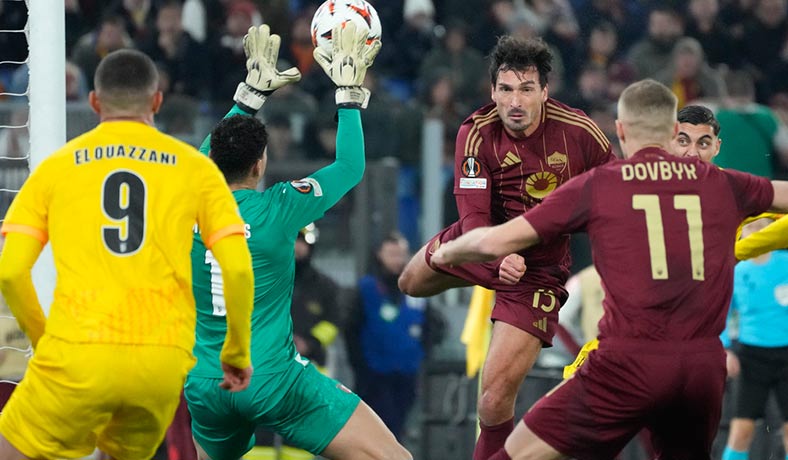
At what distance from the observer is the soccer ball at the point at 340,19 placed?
7.56 m

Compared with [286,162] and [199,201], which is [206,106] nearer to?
[286,162]

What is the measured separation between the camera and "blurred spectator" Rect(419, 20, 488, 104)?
13742mm

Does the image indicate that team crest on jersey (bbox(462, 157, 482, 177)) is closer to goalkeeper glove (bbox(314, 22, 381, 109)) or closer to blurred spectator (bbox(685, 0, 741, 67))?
goalkeeper glove (bbox(314, 22, 381, 109))

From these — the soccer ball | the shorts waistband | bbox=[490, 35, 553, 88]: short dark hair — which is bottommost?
the shorts waistband

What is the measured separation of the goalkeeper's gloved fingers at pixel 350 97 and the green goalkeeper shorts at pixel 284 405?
141 cm

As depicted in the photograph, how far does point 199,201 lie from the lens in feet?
18.2

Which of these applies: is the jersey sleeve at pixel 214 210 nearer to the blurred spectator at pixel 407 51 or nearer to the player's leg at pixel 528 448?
the player's leg at pixel 528 448

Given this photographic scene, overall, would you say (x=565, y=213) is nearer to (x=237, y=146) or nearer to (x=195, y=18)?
(x=237, y=146)

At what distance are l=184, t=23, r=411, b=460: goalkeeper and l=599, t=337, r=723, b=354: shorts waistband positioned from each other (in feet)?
4.51

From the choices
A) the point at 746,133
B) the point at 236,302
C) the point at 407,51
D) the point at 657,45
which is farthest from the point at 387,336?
the point at 236,302

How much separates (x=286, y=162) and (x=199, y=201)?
6806 millimetres

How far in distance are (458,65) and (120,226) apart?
875 cm

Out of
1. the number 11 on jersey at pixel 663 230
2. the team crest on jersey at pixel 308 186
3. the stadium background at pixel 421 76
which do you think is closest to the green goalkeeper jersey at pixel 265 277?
the team crest on jersey at pixel 308 186

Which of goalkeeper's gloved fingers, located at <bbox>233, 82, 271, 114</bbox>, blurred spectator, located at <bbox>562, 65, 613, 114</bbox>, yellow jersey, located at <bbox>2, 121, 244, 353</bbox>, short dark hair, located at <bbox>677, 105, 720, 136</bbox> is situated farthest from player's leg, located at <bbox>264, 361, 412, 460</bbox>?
blurred spectator, located at <bbox>562, 65, 613, 114</bbox>
